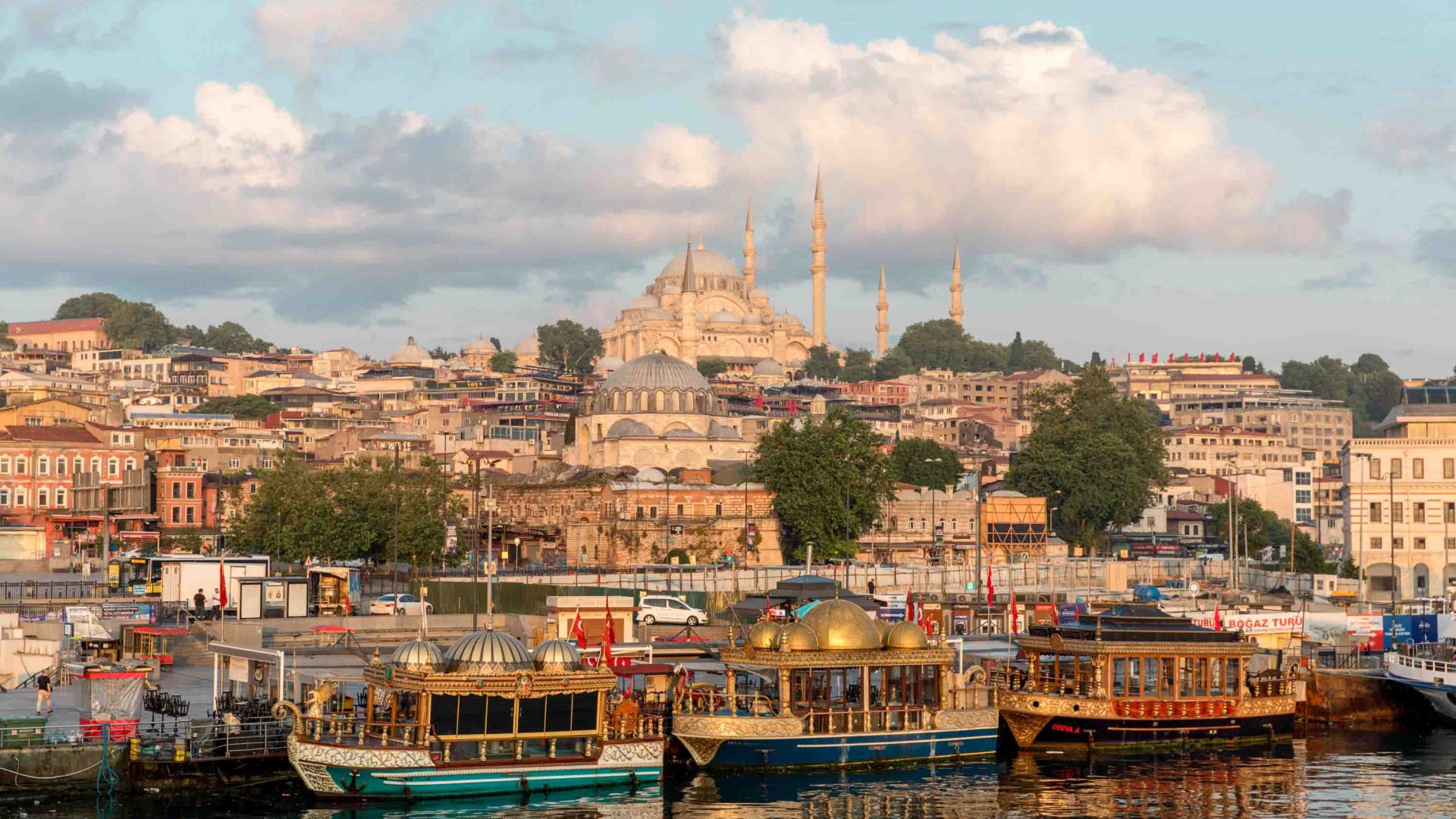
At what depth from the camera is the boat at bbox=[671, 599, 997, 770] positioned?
28.9 m

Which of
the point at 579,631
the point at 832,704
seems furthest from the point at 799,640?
the point at 579,631

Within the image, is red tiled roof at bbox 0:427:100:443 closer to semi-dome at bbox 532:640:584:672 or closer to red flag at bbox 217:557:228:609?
red flag at bbox 217:557:228:609

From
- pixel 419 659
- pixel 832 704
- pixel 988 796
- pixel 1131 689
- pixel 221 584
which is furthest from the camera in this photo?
pixel 221 584

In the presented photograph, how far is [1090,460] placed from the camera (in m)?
87.9

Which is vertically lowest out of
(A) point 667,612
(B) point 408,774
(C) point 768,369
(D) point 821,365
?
(B) point 408,774

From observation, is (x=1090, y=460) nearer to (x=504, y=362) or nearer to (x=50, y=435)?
(x=50, y=435)

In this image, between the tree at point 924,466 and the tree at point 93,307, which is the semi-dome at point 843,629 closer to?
the tree at point 924,466

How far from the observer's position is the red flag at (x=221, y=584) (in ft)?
135

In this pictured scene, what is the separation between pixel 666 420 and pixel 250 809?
68.0 meters

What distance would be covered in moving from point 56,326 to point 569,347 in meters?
49.7

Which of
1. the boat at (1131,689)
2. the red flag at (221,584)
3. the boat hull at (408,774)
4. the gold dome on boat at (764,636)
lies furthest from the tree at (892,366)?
the boat hull at (408,774)

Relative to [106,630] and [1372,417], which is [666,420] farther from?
[1372,417]

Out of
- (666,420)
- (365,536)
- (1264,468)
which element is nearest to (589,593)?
(365,536)

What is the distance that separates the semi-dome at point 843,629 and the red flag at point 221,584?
15.7 metres
